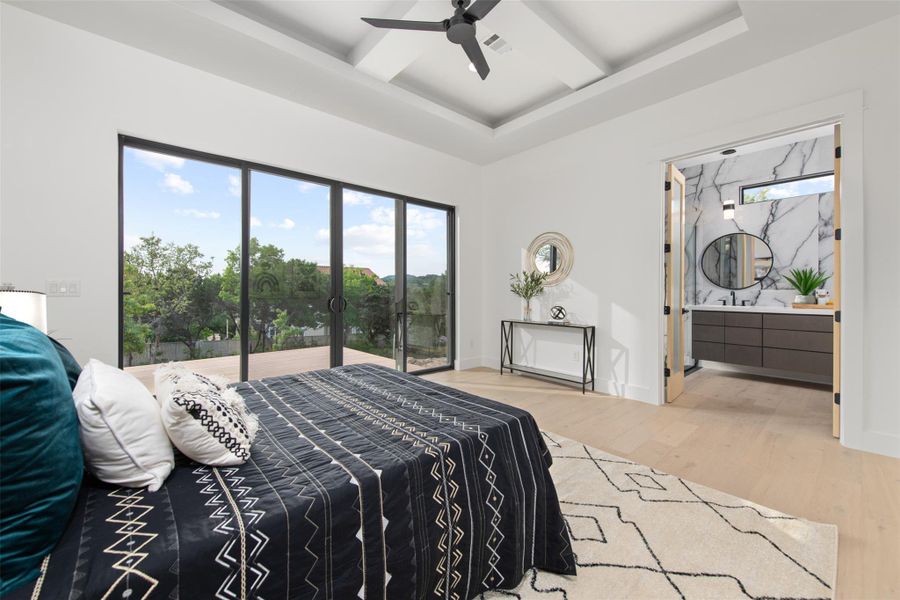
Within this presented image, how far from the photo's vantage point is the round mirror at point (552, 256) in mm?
4414

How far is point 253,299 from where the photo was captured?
345cm

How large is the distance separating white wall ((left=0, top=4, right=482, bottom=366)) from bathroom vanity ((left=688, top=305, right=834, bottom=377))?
551cm

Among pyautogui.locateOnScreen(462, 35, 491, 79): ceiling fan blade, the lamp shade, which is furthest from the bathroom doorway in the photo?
the lamp shade

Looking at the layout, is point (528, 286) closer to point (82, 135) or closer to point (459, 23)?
point (459, 23)

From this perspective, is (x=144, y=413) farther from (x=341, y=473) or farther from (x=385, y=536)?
(x=385, y=536)

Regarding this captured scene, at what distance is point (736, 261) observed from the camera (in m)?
5.13

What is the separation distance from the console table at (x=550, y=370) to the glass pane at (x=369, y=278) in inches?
60.6

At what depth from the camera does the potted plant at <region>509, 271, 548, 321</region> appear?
464 centimetres

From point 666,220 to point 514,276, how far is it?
6.23ft

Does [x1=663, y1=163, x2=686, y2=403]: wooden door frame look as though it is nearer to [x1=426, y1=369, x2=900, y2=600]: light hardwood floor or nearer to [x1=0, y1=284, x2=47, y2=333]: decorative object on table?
[x1=426, y1=369, x2=900, y2=600]: light hardwood floor

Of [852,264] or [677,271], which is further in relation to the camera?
[677,271]

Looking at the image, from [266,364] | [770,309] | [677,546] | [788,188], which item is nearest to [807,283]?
[770,309]

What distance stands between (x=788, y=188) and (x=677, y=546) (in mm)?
5159

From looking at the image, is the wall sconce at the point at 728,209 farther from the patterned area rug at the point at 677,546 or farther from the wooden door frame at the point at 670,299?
the patterned area rug at the point at 677,546
